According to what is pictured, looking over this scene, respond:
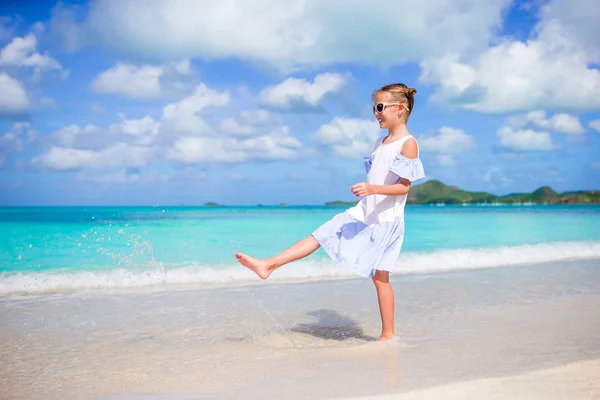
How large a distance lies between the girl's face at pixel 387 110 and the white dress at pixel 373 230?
0.18 meters

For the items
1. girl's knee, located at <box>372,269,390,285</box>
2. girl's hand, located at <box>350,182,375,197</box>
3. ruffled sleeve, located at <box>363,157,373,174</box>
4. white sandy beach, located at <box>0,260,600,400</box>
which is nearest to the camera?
white sandy beach, located at <box>0,260,600,400</box>

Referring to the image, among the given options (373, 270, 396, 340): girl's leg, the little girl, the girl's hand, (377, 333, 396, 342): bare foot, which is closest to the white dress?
the little girl

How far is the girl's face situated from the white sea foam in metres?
4.70

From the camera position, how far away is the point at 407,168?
396cm

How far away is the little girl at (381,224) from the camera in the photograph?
402 centimetres

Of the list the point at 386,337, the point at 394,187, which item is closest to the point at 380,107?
the point at 394,187

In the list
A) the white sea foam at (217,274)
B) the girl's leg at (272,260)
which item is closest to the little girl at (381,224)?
the girl's leg at (272,260)

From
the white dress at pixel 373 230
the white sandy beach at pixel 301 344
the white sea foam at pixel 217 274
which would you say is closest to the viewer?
the white sandy beach at pixel 301 344

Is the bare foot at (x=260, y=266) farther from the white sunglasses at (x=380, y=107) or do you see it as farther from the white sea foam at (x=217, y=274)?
the white sea foam at (x=217, y=274)

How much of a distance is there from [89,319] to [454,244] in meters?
13.0

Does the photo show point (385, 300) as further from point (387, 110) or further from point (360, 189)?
point (387, 110)

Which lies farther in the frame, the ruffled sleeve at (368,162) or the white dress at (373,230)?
the ruffled sleeve at (368,162)

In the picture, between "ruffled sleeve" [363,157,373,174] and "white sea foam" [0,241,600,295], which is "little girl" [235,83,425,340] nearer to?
"ruffled sleeve" [363,157,373,174]

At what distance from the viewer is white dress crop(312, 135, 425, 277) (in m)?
4.09
